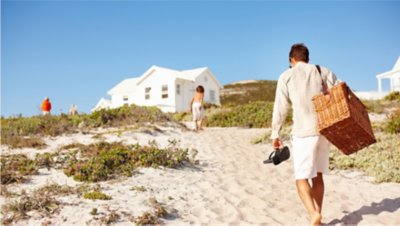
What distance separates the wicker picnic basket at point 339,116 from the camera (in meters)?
4.55

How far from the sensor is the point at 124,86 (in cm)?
4425

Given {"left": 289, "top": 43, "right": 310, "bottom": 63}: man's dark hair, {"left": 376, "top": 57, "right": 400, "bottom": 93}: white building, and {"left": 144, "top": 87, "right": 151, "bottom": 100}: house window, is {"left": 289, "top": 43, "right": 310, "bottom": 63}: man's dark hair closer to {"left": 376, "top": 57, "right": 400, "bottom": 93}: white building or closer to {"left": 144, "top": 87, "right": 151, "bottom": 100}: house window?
{"left": 376, "top": 57, "right": 400, "bottom": 93}: white building

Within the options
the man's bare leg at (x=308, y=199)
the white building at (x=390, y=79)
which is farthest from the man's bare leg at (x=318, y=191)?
the white building at (x=390, y=79)

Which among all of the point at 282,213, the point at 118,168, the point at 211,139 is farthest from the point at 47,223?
the point at 211,139

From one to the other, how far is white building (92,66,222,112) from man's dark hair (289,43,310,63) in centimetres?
3064

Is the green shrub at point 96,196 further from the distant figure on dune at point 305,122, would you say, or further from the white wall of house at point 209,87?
the white wall of house at point 209,87

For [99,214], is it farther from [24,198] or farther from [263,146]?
[263,146]

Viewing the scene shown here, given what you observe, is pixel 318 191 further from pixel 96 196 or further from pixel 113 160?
pixel 113 160

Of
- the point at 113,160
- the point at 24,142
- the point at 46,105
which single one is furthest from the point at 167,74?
the point at 113,160

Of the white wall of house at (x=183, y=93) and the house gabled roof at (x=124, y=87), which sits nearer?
the white wall of house at (x=183, y=93)

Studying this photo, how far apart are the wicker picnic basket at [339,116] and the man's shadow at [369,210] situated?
1.25 metres

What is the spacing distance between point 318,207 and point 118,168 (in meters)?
4.29

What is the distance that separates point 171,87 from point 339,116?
106 feet

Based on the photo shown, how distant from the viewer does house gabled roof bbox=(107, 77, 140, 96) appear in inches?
1676
